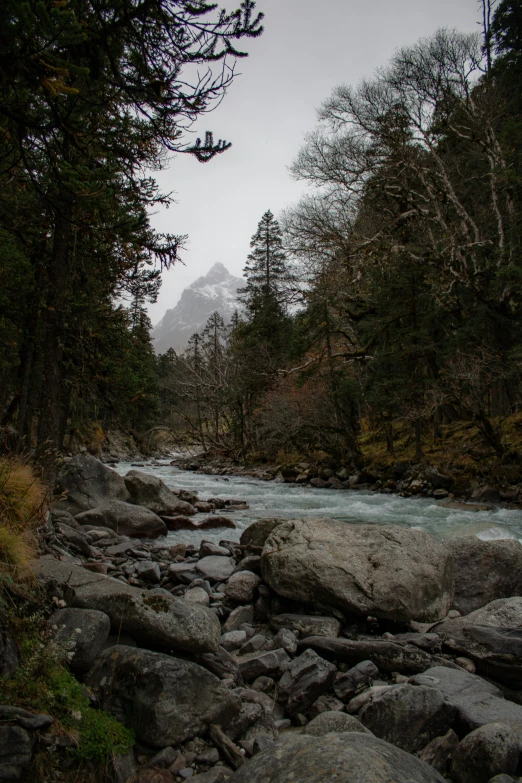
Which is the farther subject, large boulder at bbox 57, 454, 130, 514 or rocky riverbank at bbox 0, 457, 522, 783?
large boulder at bbox 57, 454, 130, 514

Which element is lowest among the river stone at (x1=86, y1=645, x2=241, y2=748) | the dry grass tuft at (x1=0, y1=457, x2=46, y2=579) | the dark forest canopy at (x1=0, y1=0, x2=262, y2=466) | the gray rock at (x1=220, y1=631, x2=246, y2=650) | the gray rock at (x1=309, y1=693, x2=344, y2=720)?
the gray rock at (x1=309, y1=693, x2=344, y2=720)

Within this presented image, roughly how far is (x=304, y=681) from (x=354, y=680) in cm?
48

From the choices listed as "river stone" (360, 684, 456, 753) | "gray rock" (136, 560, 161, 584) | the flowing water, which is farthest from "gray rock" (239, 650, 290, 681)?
the flowing water

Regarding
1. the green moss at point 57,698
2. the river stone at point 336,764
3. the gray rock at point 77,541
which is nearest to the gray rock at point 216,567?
the gray rock at point 77,541

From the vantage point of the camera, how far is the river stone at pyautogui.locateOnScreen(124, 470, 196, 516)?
434 inches

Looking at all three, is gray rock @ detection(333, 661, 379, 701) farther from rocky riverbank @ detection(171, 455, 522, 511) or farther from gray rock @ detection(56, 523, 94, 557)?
rocky riverbank @ detection(171, 455, 522, 511)

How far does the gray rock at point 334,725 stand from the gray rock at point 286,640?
4.15 ft

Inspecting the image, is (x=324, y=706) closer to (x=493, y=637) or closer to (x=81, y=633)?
(x=493, y=637)

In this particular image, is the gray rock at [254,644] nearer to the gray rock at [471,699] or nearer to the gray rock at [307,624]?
the gray rock at [307,624]

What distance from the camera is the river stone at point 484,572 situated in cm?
586

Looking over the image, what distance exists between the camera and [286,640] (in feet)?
15.0

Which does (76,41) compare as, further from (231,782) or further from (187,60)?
(231,782)

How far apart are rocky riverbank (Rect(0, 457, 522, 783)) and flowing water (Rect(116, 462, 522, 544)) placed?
12.7ft

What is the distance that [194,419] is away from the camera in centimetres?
4103
